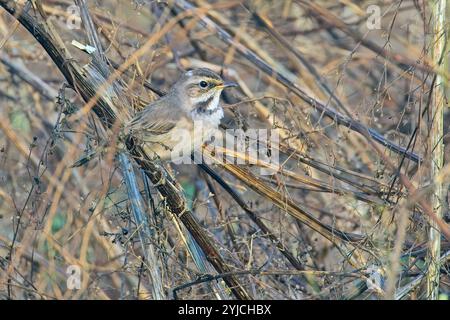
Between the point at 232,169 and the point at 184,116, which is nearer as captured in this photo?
the point at 232,169

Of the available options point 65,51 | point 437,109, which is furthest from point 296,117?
point 65,51

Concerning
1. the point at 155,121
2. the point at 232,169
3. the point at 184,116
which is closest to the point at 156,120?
the point at 155,121

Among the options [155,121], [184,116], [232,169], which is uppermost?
[184,116]

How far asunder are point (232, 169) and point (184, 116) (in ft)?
1.82

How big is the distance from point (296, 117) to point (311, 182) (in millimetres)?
463

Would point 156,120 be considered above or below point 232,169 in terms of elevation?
above

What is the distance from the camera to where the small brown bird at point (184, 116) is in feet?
15.8

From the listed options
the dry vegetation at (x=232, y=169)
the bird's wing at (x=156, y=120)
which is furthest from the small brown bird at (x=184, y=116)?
the dry vegetation at (x=232, y=169)

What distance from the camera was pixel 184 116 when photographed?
517 cm

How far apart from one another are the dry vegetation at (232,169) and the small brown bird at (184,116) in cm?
16

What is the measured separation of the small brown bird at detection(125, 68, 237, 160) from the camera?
481 centimetres

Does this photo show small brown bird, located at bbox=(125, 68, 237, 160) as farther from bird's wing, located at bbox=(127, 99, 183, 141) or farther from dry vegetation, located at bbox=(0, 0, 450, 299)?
dry vegetation, located at bbox=(0, 0, 450, 299)

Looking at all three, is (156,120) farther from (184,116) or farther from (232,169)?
(232,169)

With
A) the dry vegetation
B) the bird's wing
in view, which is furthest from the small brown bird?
the dry vegetation
